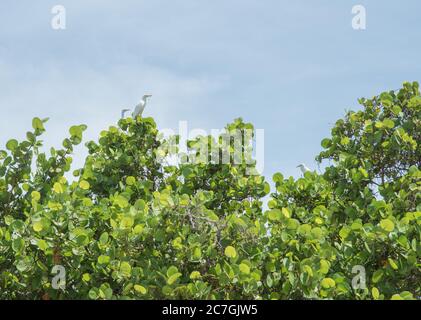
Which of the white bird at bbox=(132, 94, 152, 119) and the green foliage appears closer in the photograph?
the green foliage

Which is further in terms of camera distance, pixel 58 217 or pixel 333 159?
pixel 333 159

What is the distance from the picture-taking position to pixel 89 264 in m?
6.34

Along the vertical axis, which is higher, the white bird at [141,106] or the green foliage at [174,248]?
the white bird at [141,106]

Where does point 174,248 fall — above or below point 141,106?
below

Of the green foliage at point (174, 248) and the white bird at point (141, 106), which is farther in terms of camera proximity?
the white bird at point (141, 106)

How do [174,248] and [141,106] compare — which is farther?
[141,106]

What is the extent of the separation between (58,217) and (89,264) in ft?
2.03

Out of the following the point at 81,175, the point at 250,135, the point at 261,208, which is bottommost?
the point at 261,208

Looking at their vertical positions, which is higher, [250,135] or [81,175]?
[250,135]

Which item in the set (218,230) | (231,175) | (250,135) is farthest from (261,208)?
(218,230)

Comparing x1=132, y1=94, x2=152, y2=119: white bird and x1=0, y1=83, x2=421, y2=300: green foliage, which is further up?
x1=132, y1=94, x2=152, y2=119: white bird

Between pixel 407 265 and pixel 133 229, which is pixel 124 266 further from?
pixel 407 265

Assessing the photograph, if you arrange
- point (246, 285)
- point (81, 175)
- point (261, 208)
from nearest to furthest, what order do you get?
1. point (246, 285)
2. point (261, 208)
3. point (81, 175)
